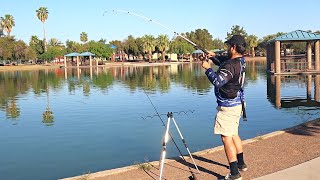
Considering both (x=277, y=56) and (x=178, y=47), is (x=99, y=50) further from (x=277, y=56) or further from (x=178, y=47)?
(x=277, y=56)

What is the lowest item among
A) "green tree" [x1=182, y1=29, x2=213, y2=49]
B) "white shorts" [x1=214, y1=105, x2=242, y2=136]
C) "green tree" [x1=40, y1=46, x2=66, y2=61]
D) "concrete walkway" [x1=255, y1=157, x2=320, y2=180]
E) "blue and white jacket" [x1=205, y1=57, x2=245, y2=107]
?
"concrete walkway" [x1=255, y1=157, x2=320, y2=180]

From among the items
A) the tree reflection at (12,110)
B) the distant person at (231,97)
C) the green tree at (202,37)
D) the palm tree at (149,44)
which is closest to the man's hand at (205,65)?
the distant person at (231,97)

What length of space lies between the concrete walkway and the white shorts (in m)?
0.86

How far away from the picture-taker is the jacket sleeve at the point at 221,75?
566cm

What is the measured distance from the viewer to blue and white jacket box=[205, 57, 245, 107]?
5.69m

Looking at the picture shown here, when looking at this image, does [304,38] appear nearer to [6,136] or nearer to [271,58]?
[271,58]

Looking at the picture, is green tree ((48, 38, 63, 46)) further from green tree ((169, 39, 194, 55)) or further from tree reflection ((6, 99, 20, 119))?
tree reflection ((6, 99, 20, 119))

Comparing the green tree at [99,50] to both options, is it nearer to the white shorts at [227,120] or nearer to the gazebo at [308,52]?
the gazebo at [308,52]

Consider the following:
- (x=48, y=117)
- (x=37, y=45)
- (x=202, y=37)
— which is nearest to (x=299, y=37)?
(x=48, y=117)

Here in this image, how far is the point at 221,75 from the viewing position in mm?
5688

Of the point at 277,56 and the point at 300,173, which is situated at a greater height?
the point at 277,56

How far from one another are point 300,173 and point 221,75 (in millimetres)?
1981

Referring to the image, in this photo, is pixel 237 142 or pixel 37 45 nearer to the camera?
pixel 237 142

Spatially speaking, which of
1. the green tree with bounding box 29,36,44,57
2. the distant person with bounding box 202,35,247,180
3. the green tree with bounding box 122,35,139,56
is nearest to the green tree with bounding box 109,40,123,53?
the green tree with bounding box 122,35,139,56
